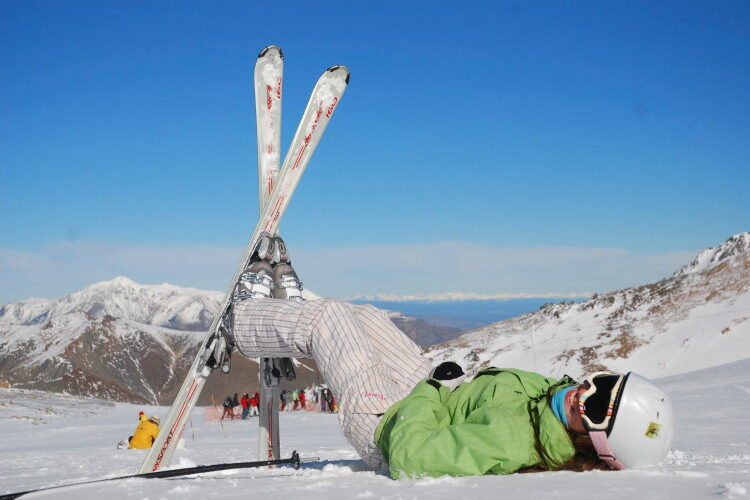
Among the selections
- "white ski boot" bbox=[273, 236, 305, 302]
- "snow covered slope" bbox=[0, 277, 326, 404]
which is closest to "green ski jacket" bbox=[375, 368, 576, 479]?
"white ski boot" bbox=[273, 236, 305, 302]

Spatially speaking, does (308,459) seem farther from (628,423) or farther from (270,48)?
(270,48)

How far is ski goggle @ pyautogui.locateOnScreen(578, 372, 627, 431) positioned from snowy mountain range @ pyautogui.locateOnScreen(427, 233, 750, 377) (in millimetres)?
23771

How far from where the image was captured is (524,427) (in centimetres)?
358

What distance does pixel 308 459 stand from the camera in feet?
20.7

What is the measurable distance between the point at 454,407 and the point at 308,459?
273cm

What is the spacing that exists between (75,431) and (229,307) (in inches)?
482

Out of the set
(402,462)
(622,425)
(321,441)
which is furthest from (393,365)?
(321,441)

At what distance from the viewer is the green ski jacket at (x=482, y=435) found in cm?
344

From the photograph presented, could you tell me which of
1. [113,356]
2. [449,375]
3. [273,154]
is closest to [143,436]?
[273,154]

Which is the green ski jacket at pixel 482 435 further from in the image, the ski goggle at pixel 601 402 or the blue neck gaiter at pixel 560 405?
the ski goggle at pixel 601 402

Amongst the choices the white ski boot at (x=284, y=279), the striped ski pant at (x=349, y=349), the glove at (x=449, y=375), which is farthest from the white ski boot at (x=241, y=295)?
the glove at (x=449, y=375)

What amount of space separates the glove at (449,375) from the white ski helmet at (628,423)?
1008mm

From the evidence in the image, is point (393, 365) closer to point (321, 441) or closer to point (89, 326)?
point (321, 441)

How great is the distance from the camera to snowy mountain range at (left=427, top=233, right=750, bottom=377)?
26.4 m
